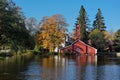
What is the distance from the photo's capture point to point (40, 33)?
321ft

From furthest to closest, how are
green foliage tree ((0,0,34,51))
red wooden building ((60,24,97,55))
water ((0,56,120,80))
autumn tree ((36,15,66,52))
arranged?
red wooden building ((60,24,97,55)) → autumn tree ((36,15,66,52)) → green foliage tree ((0,0,34,51)) → water ((0,56,120,80))

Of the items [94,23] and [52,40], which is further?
[94,23]

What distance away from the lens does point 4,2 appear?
46750 mm

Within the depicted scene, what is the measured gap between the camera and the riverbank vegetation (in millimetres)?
46562

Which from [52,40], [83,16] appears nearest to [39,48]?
[52,40]

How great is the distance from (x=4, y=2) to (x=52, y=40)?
1968 inches

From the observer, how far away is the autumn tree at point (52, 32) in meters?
95.7

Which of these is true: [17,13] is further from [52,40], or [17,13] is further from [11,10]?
[52,40]

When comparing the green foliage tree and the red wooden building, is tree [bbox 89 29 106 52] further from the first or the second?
the green foliage tree

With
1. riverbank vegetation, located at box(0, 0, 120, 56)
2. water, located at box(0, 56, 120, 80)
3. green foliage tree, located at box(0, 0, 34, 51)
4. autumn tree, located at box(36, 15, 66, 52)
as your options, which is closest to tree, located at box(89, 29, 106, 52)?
riverbank vegetation, located at box(0, 0, 120, 56)

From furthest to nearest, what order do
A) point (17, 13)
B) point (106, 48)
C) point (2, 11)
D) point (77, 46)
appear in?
1. point (106, 48)
2. point (77, 46)
3. point (17, 13)
4. point (2, 11)

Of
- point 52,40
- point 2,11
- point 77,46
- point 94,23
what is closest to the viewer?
point 2,11

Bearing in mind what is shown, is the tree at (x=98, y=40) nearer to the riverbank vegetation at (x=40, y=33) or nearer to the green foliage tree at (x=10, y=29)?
the riverbank vegetation at (x=40, y=33)

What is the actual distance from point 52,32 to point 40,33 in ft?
13.3
